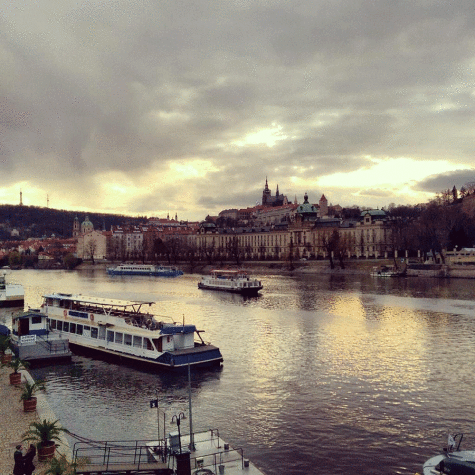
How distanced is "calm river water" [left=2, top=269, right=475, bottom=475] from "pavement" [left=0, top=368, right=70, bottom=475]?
2.70 meters

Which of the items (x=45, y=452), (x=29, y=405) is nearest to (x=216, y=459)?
(x=45, y=452)

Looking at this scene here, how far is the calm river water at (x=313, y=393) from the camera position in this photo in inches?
1007

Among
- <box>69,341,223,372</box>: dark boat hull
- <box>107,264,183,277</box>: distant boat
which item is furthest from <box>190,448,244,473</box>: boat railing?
<box>107,264,183,277</box>: distant boat

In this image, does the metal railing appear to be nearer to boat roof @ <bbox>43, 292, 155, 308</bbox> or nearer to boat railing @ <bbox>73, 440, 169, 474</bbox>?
boat railing @ <bbox>73, 440, 169, 474</bbox>

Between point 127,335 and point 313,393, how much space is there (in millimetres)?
17959

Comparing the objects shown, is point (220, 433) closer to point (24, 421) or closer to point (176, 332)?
point (24, 421)

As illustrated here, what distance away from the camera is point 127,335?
4428cm

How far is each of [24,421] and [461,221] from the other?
523 ft

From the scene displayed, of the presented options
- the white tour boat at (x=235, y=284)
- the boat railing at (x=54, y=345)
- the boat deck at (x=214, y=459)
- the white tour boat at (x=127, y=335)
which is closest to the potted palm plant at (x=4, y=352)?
the boat railing at (x=54, y=345)

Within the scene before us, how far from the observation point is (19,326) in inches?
1806

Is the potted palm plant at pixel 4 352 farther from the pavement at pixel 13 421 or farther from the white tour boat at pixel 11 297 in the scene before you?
the white tour boat at pixel 11 297

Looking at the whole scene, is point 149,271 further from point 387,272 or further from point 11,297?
point 11,297

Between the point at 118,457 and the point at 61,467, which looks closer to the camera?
the point at 61,467

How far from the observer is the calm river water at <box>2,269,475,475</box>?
25.6m
